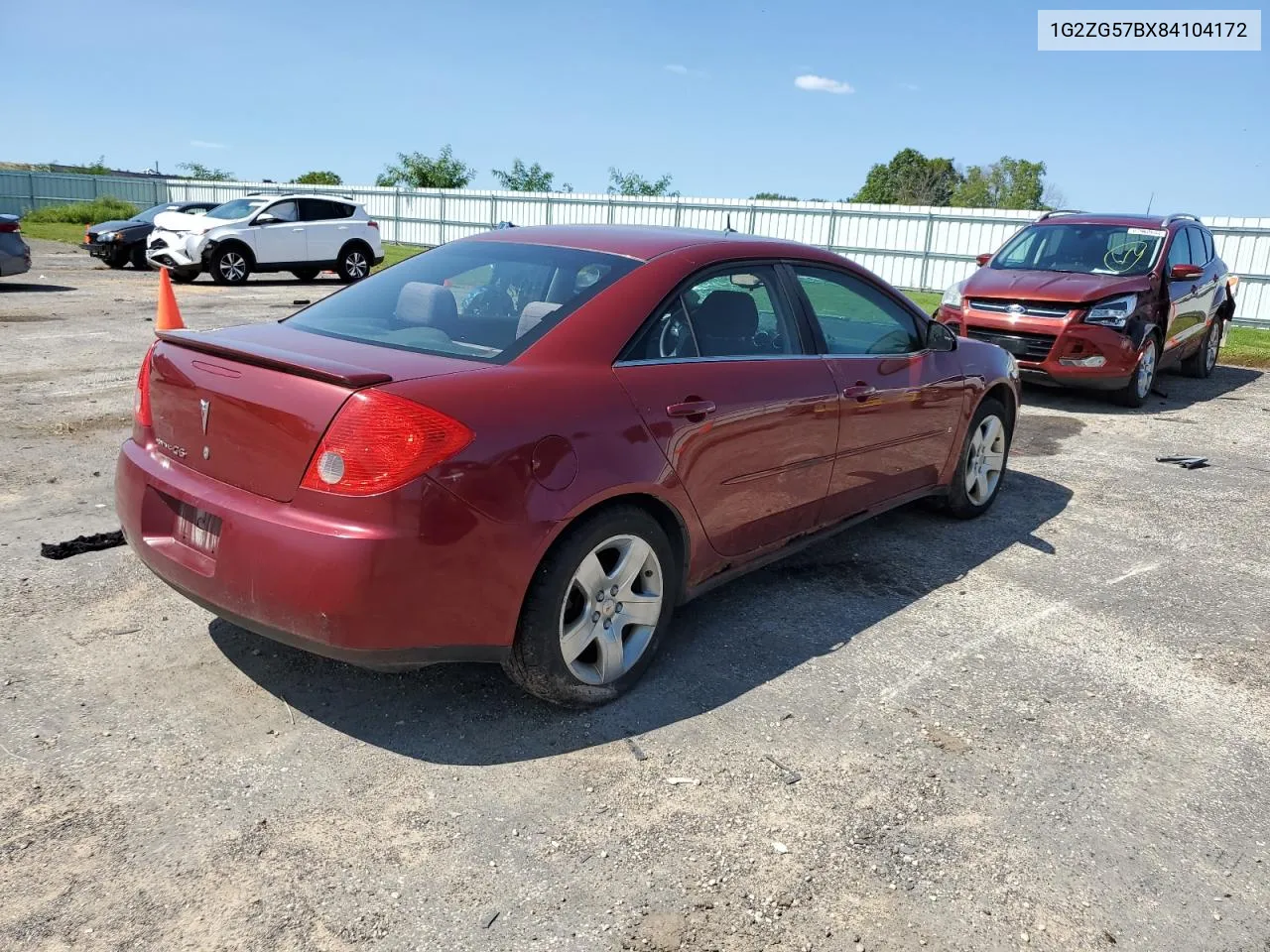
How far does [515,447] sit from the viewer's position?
10.0 feet

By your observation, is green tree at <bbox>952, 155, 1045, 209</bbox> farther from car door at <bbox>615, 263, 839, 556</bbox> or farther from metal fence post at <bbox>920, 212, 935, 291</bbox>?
car door at <bbox>615, 263, 839, 556</bbox>

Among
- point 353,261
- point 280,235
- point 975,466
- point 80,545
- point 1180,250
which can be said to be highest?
point 1180,250

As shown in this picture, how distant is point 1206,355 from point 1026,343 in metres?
4.04

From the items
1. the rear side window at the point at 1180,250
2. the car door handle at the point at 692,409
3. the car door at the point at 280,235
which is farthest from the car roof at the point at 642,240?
the car door at the point at 280,235

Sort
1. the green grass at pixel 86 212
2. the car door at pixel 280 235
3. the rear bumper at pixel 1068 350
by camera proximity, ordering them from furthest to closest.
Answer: the green grass at pixel 86 212 < the car door at pixel 280 235 < the rear bumper at pixel 1068 350

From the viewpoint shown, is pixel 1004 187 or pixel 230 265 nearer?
pixel 230 265

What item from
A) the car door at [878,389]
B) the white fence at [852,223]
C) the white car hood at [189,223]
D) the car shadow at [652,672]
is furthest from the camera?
the white fence at [852,223]

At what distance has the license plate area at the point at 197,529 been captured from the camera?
3.14m

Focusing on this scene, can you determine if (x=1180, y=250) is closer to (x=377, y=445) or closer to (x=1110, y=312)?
(x=1110, y=312)

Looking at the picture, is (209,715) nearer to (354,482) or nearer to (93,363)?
(354,482)

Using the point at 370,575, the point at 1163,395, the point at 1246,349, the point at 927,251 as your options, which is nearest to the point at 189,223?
the point at 1163,395

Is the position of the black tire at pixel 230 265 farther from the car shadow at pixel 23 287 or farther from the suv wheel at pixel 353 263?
the car shadow at pixel 23 287

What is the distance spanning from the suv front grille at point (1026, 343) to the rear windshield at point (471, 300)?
260 inches

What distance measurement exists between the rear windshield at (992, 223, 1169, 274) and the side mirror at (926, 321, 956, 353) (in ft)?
18.2
